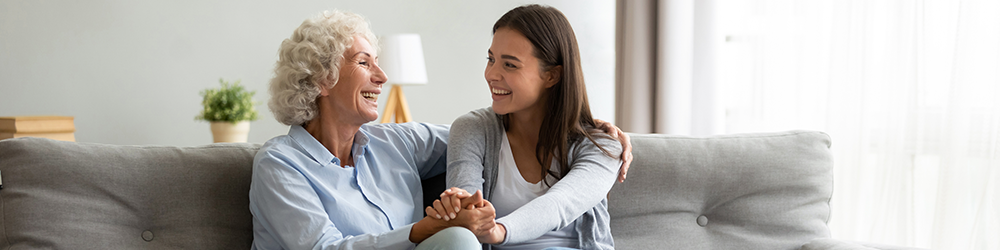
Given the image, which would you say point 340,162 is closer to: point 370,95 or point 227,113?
point 370,95

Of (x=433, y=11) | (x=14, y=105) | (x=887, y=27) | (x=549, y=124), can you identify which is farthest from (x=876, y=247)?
(x=14, y=105)

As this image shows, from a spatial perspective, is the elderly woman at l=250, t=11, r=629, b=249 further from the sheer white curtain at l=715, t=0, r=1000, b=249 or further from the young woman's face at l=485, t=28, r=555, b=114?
the sheer white curtain at l=715, t=0, r=1000, b=249

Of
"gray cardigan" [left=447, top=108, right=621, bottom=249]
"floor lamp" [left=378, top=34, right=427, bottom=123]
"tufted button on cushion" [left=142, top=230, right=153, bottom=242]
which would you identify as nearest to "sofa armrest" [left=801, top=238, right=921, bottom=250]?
"gray cardigan" [left=447, top=108, right=621, bottom=249]

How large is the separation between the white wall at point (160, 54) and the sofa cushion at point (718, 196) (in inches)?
87.4

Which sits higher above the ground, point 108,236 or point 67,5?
point 67,5

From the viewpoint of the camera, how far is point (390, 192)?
1429 millimetres

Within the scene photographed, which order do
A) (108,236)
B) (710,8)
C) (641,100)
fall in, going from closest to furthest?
(108,236) < (710,8) < (641,100)

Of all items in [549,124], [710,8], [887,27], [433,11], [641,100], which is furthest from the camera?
[433,11]

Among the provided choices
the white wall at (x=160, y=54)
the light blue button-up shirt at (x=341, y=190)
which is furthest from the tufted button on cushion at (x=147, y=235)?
the white wall at (x=160, y=54)

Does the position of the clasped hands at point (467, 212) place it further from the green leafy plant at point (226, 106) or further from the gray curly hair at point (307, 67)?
the green leafy plant at point (226, 106)

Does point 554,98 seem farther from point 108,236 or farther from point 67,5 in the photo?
point 67,5

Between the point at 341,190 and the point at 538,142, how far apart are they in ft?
1.47

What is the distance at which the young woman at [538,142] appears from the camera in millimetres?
1402

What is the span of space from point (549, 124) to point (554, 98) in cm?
6
